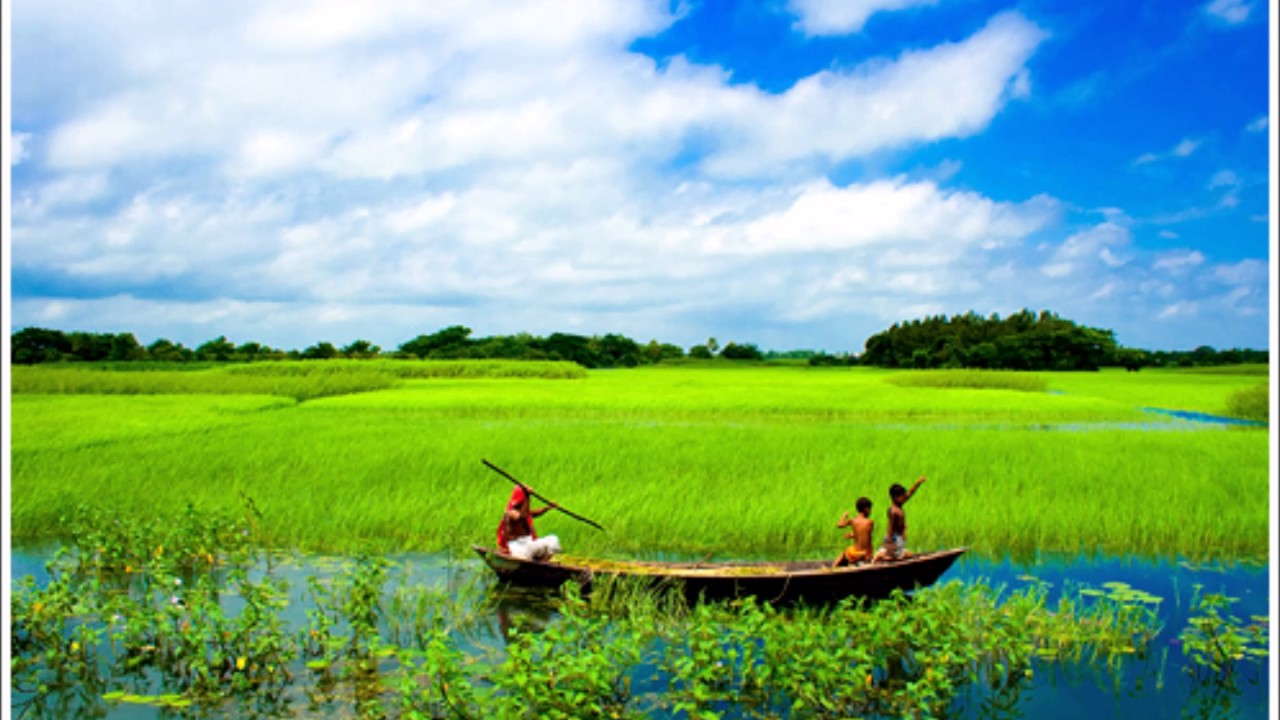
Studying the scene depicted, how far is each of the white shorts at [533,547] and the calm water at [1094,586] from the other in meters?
0.38

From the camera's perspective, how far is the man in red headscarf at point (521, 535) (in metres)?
7.17

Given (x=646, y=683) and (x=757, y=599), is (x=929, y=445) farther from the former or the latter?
(x=646, y=683)

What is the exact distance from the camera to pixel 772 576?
6.41m

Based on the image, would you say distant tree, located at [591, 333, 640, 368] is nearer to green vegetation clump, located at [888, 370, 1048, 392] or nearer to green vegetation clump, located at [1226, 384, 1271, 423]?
green vegetation clump, located at [888, 370, 1048, 392]

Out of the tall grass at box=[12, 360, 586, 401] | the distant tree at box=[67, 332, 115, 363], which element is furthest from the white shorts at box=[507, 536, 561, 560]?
the distant tree at box=[67, 332, 115, 363]

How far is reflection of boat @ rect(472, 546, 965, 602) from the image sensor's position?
21.3 feet

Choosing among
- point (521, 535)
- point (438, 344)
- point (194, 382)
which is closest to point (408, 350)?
point (438, 344)

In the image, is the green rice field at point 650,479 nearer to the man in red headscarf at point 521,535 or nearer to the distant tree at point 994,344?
the man in red headscarf at point 521,535

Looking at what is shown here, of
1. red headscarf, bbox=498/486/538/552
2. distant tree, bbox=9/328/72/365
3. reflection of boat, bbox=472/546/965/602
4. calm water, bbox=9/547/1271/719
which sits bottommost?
calm water, bbox=9/547/1271/719

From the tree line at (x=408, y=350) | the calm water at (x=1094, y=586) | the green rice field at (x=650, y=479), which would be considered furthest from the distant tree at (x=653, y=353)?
the calm water at (x=1094, y=586)

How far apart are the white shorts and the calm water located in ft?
1.26

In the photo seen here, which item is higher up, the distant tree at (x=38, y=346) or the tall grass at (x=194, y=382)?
the distant tree at (x=38, y=346)

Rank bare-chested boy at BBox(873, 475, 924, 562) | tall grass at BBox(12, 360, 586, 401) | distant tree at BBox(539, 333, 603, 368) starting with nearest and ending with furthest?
bare-chested boy at BBox(873, 475, 924, 562) → tall grass at BBox(12, 360, 586, 401) → distant tree at BBox(539, 333, 603, 368)

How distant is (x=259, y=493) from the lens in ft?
37.2
